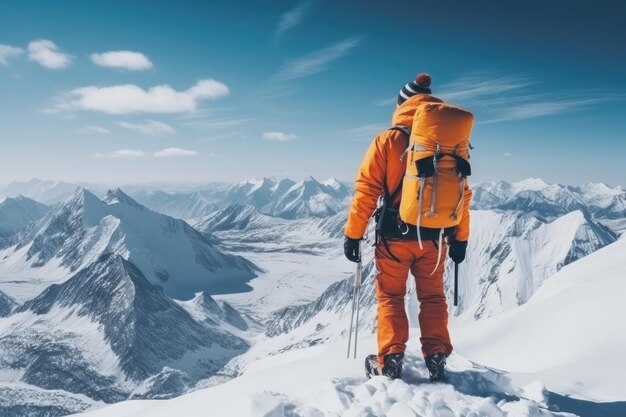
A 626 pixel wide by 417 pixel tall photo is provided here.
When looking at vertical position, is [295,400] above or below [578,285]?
below

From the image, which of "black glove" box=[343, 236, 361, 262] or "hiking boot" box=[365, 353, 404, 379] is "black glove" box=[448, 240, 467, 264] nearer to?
"black glove" box=[343, 236, 361, 262]

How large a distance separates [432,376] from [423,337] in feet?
2.11

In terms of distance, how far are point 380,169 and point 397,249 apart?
1379 mm

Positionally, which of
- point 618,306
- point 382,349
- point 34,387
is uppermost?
point 618,306

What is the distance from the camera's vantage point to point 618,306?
10.5 meters

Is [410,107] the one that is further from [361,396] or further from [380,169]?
[361,396]

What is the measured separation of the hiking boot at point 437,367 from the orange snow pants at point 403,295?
11cm

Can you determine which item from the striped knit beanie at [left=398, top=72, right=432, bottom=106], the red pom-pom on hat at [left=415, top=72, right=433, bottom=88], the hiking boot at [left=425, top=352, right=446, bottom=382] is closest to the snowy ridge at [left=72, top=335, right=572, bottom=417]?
the hiking boot at [left=425, top=352, right=446, bottom=382]

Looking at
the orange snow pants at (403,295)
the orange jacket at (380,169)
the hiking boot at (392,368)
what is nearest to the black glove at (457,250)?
the orange snow pants at (403,295)

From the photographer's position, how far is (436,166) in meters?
6.91

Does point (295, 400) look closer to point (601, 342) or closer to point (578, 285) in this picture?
point (601, 342)

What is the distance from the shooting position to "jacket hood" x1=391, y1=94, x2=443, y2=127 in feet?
24.7

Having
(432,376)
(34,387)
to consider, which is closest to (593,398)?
(432,376)

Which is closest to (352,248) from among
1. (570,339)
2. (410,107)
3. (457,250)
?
(457,250)
